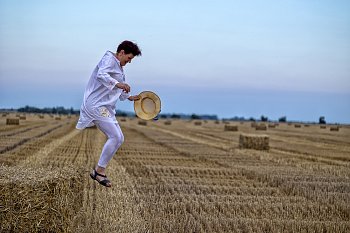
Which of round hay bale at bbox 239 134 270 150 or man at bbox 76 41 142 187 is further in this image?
round hay bale at bbox 239 134 270 150

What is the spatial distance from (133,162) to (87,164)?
1.66 metres

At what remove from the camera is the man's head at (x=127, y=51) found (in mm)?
7761

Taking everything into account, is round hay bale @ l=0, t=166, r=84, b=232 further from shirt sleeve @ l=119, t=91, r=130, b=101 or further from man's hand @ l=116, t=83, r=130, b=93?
shirt sleeve @ l=119, t=91, r=130, b=101

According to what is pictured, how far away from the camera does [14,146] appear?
19.1 meters

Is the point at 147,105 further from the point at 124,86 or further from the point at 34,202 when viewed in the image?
the point at 34,202

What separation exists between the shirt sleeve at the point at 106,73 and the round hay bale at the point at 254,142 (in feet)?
53.5

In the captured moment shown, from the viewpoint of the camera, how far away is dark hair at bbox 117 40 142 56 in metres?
7.75

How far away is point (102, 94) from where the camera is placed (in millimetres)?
7773

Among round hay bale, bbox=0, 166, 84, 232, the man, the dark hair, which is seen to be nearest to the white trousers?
the man

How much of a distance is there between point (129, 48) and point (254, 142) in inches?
643

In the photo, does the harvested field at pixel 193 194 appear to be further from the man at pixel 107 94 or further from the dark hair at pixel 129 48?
the dark hair at pixel 129 48

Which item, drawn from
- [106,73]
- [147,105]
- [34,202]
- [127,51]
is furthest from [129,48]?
[34,202]

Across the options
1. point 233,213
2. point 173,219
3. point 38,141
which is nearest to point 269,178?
point 233,213

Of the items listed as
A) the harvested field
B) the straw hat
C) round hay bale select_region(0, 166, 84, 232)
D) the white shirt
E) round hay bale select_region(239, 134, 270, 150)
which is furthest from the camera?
round hay bale select_region(239, 134, 270, 150)
